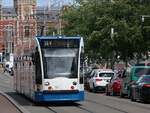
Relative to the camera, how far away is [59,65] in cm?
2772

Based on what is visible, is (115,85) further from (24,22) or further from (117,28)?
(24,22)

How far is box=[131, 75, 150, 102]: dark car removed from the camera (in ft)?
98.5

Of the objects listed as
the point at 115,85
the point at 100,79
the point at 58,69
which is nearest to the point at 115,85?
the point at 115,85

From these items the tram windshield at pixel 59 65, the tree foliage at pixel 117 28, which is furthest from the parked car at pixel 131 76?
the tree foliage at pixel 117 28

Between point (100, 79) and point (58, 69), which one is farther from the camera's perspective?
point (100, 79)

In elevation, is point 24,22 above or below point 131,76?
above

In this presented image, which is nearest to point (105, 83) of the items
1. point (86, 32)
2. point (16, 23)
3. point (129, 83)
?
point (129, 83)

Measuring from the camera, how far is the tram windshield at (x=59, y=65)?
91.0 ft

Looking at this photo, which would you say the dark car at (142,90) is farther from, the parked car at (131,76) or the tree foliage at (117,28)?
Answer: the tree foliage at (117,28)

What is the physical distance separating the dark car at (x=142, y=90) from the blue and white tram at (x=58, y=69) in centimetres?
354

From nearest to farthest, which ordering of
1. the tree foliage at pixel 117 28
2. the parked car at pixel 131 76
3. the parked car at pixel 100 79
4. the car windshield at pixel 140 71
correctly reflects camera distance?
the parked car at pixel 131 76 < the car windshield at pixel 140 71 < the parked car at pixel 100 79 < the tree foliage at pixel 117 28

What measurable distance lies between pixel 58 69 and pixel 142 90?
4.72 m

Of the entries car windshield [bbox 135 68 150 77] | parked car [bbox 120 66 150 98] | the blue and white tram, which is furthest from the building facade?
the blue and white tram

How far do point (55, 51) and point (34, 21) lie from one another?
71548 millimetres
